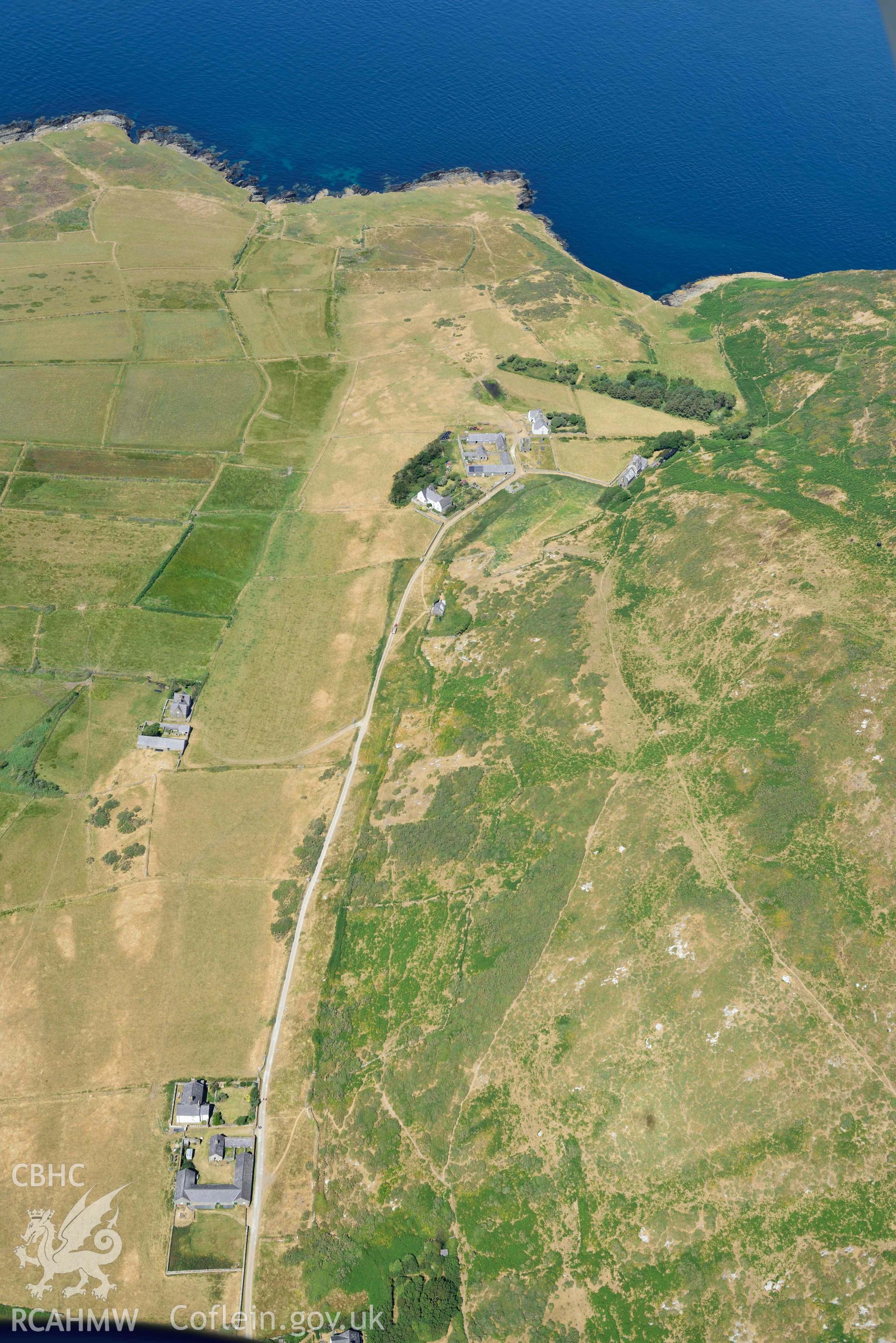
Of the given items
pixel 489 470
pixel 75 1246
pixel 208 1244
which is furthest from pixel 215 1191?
pixel 489 470

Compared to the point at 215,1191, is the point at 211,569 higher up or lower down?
higher up

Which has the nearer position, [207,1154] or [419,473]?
[207,1154]

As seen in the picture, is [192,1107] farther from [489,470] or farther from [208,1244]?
[489,470]

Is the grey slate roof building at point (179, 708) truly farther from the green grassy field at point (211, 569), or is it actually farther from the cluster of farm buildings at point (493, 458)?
the cluster of farm buildings at point (493, 458)

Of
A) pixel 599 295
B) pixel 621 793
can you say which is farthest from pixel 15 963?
pixel 599 295

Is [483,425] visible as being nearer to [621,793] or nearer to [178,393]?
[178,393]

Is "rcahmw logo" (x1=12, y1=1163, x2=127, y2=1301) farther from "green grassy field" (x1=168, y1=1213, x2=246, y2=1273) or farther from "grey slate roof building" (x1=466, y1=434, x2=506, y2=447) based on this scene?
"grey slate roof building" (x1=466, y1=434, x2=506, y2=447)

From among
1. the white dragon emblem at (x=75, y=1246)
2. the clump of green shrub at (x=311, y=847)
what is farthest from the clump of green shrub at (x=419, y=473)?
the white dragon emblem at (x=75, y=1246)
